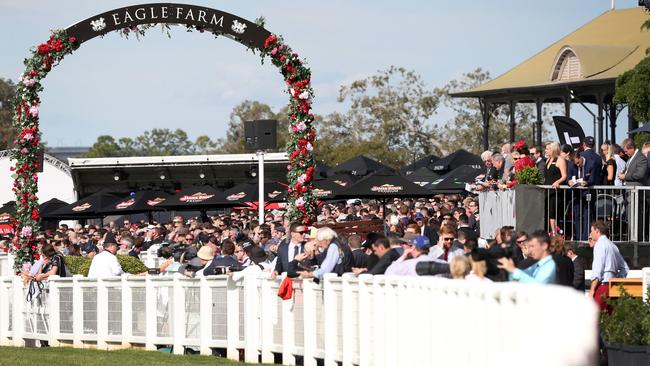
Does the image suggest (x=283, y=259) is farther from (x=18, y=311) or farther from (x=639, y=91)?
(x=639, y=91)

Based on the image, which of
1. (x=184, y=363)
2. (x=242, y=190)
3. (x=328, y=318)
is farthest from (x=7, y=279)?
(x=242, y=190)

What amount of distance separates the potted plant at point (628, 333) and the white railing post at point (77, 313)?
9.60 metres

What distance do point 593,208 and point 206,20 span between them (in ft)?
23.0

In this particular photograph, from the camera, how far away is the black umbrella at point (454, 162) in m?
46.8

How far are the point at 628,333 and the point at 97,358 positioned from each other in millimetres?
7576

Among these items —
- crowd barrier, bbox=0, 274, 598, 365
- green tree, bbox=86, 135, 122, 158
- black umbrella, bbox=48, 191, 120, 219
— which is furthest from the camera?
green tree, bbox=86, 135, 122, 158

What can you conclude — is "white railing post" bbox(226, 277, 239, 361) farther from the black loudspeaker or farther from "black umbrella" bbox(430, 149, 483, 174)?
"black umbrella" bbox(430, 149, 483, 174)

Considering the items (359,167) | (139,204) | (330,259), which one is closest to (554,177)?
(330,259)

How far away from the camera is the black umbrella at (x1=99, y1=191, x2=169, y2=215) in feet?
130

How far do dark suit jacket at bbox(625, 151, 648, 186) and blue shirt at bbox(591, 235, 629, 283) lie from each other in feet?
10.1

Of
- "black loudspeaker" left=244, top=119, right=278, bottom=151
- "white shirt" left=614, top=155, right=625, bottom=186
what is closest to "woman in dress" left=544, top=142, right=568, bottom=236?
"white shirt" left=614, top=155, right=625, bottom=186

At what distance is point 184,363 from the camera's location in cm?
1808

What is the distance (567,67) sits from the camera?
44.6 m

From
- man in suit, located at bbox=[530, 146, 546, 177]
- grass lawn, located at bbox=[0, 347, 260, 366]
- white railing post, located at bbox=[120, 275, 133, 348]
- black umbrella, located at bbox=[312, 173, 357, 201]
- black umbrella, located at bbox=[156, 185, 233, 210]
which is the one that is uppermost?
man in suit, located at bbox=[530, 146, 546, 177]
